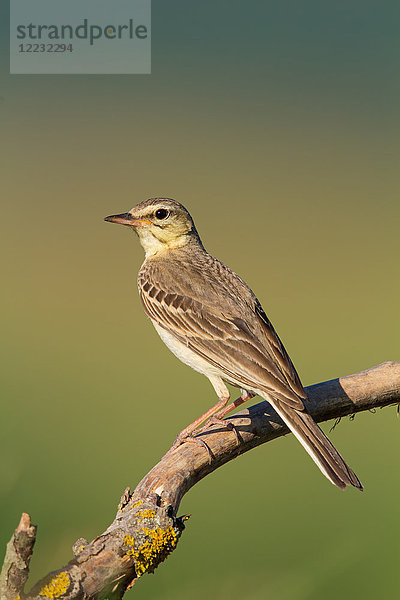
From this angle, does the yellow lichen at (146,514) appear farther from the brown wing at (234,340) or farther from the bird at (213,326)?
the brown wing at (234,340)

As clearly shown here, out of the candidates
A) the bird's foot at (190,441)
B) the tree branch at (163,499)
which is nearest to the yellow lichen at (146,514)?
the tree branch at (163,499)

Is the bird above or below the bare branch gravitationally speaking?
above

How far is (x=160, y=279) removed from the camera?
5.20 metres

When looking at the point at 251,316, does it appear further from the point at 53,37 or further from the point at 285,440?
the point at 53,37

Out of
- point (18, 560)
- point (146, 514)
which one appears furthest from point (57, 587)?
point (146, 514)

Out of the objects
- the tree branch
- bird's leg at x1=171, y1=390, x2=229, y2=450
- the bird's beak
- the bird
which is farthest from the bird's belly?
the bird's beak

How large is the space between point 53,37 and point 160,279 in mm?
4844

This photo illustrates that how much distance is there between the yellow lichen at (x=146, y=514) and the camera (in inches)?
128

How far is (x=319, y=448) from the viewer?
12.6 feet

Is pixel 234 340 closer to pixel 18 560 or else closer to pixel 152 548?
pixel 152 548

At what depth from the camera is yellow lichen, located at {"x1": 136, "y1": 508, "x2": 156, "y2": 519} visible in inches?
128

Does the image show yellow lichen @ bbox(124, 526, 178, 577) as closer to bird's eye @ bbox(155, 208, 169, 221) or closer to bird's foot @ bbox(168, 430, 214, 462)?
bird's foot @ bbox(168, 430, 214, 462)

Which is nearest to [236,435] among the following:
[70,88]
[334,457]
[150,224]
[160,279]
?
[334,457]

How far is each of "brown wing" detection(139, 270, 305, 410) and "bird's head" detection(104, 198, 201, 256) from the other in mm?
518
